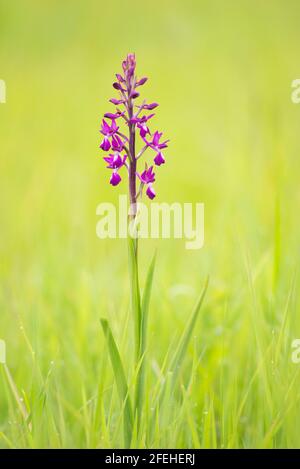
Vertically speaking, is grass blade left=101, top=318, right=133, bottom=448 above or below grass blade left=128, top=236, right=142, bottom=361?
below

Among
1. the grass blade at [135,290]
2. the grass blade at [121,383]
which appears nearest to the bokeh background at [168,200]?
the grass blade at [121,383]

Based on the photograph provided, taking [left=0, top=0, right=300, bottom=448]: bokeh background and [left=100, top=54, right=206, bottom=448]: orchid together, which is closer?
[left=100, top=54, right=206, bottom=448]: orchid

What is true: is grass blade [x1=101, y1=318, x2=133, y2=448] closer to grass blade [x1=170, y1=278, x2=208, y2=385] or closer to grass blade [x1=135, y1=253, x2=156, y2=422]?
grass blade [x1=135, y1=253, x2=156, y2=422]

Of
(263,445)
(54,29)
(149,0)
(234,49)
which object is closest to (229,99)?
(234,49)

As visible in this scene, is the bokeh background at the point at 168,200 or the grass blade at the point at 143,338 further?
the bokeh background at the point at 168,200

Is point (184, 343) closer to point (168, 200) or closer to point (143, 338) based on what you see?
point (143, 338)

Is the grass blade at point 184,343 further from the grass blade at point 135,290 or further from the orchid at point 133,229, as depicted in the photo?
the grass blade at point 135,290

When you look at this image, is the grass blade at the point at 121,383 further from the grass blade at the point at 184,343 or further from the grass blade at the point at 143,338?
the grass blade at the point at 184,343

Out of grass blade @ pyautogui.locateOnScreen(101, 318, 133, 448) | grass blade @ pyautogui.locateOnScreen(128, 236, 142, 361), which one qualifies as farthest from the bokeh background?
grass blade @ pyautogui.locateOnScreen(128, 236, 142, 361)

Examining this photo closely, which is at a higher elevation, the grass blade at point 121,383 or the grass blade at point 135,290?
the grass blade at point 135,290

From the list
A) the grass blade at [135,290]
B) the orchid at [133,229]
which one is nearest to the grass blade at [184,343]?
the orchid at [133,229]
